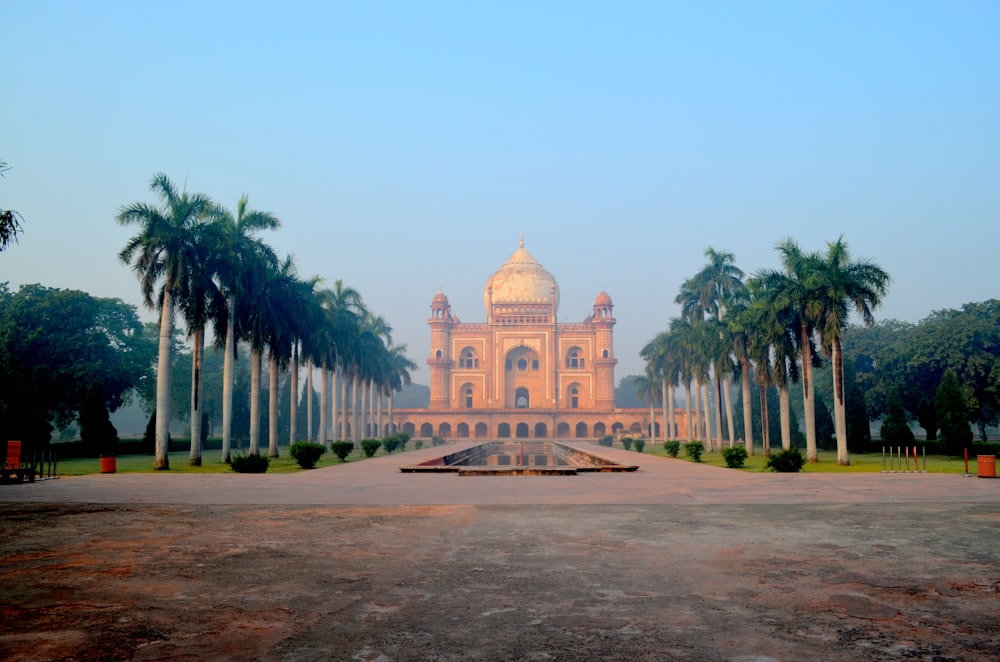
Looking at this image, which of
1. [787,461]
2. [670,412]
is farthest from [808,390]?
[670,412]

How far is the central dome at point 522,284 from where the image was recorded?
260 ft

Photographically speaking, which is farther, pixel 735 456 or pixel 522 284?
pixel 522 284

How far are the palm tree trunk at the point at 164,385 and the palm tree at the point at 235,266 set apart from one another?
7.70ft

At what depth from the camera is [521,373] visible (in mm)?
77875

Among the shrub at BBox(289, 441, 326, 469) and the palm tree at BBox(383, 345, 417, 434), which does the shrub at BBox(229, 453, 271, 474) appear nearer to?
the shrub at BBox(289, 441, 326, 469)

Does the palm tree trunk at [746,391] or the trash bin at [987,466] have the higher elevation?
the palm tree trunk at [746,391]

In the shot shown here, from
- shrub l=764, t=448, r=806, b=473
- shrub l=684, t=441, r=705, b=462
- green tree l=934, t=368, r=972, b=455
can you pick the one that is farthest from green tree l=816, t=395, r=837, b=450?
shrub l=764, t=448, r=806, b=473

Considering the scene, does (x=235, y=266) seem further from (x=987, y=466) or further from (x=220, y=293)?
(x=987, y=466)

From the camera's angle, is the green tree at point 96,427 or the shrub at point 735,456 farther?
the green tree at point 96,427

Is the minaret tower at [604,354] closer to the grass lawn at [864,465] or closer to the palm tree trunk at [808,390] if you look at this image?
the grass lawn at [864,465]

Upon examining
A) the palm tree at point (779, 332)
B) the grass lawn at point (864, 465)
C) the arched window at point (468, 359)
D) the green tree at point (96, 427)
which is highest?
the arched window at point (468, 359)

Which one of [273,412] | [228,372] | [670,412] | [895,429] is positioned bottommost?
[895,429]

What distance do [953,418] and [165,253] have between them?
32997mm

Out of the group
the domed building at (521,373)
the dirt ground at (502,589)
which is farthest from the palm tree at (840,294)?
the domed building at (521,373)
